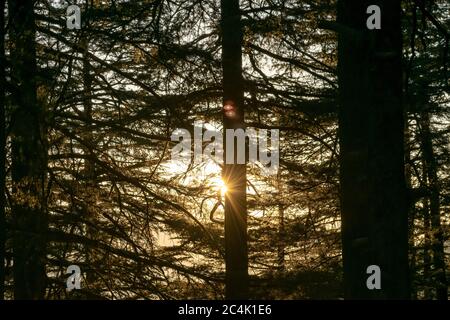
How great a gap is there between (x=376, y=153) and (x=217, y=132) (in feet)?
21.5

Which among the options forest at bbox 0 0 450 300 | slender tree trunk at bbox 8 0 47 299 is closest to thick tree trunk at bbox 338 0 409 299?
forest at bbox 0 0 450 300

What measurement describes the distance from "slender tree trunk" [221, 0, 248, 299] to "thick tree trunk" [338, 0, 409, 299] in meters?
4.70

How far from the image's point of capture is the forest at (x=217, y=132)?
3.56 metres

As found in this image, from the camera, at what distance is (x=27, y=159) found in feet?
20.2

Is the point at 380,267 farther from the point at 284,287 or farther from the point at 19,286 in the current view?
the point at 19,286

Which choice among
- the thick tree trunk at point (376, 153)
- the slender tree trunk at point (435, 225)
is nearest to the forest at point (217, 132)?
the thick tree trunk at point (376, 153)

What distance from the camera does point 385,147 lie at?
3.51m

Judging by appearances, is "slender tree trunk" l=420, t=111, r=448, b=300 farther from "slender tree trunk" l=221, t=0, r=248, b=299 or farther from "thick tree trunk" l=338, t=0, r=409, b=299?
"thick tree trunk" l=338, t=0, r=409, b=299

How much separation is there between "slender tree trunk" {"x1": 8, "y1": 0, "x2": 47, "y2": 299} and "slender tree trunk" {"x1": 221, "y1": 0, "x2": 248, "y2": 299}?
2538mm

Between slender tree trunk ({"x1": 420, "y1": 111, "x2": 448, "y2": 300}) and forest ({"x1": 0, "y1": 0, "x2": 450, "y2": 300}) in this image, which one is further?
slender tree trunk ({"x1": 420, "y1": 111, "x2": 448, "y2": 300})

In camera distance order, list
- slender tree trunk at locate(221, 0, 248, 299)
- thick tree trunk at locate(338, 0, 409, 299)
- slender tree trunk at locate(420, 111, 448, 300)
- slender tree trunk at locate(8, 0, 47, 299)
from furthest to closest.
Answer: slender tree trunk at locate(420, 111, 448, 300), slender tree trunk at locate(221, 0, 248, 299), slender tree trunk at locate(8, 0, 47, 299), thick tree trunk at locate(338, 0, 409, 299)

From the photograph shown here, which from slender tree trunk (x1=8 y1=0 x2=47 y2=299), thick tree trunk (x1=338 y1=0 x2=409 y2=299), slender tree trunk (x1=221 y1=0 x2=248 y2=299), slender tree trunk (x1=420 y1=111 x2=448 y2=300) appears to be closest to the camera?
thick tree trunk (x1=338 y1=0 x2=409 y2=299)

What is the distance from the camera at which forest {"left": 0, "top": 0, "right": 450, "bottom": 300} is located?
356 centimetres
